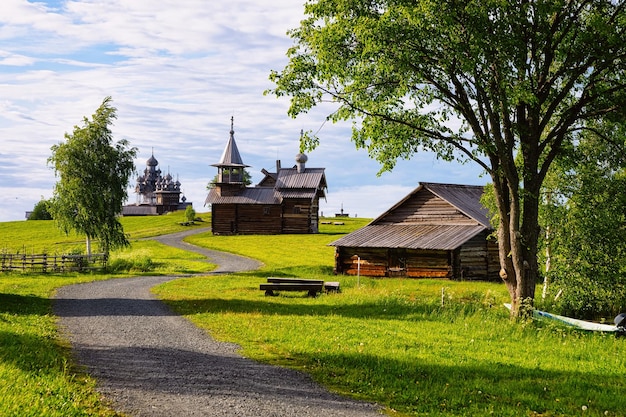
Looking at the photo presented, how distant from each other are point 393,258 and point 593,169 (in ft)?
59.1

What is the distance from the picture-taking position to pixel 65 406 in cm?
972

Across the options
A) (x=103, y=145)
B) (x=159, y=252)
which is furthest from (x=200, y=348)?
(x=159, y=252)

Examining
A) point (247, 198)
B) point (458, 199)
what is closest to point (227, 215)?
point (247, 198)

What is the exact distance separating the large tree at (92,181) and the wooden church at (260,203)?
107 feet

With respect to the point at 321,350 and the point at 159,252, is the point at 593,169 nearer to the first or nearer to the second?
the point at 321,350

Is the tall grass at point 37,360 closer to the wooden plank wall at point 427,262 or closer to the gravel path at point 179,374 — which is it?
the gravel path at point 179,374

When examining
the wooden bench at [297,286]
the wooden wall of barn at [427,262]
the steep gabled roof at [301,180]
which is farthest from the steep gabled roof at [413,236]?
the steep gabled roof at [301,180]

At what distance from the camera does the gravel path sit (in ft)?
32.9

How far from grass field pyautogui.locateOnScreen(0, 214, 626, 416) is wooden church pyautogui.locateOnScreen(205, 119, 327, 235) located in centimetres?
4886

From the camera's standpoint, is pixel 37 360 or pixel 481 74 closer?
pixel 37 360

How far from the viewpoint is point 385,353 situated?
14.2m

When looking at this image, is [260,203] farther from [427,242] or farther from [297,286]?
[297,286]

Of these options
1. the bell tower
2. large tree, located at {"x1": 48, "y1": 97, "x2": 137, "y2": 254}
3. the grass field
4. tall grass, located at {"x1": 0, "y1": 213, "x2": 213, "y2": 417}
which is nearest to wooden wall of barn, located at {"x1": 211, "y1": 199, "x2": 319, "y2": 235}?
the bell tower

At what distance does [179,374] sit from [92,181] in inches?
1449
